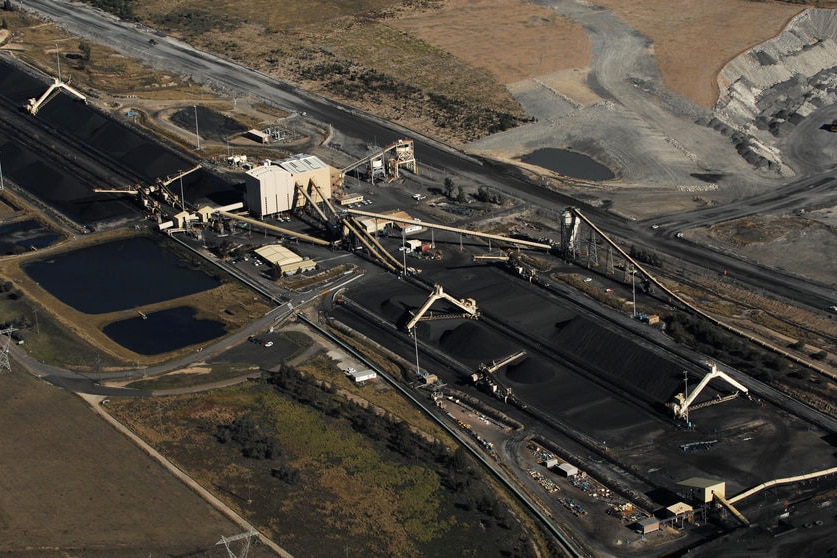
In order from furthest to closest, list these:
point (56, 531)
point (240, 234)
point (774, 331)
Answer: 1. point (240, 234)
2. point (774, 331)
3. point (56, 531)

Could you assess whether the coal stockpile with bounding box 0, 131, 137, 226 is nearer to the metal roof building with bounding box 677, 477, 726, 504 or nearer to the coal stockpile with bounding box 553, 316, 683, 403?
the coal stockpile with bounding box 553, 316, 683, 403

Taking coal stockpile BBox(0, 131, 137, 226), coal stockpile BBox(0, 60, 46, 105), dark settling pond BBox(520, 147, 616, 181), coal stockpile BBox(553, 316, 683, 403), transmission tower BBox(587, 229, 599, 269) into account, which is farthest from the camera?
coal stockpile BBox(0, 60, 46, 105)

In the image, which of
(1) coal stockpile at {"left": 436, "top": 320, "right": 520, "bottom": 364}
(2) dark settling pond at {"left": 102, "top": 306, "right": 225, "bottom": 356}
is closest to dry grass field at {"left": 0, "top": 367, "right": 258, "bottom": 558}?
(2) dark settling pond at {"left": 102, "top": 306, "right": 225, "bottom": 356}

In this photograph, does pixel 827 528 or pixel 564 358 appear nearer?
pixel 827 528

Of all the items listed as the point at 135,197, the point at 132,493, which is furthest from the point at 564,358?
the point at 135,197

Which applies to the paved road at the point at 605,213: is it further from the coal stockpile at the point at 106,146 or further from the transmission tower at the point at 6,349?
the transmission tower at the point at 6,349

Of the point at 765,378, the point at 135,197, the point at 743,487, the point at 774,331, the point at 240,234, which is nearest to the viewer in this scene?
the point at 743,487

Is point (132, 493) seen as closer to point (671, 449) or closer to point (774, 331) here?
point (671, 449)
